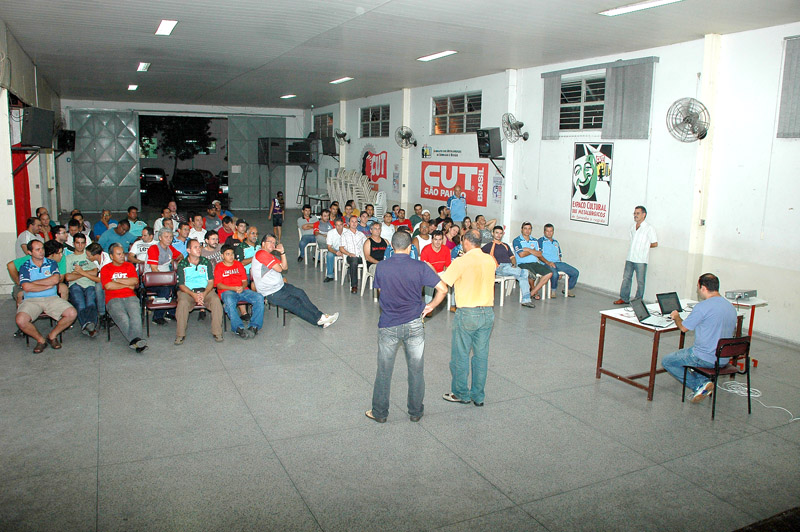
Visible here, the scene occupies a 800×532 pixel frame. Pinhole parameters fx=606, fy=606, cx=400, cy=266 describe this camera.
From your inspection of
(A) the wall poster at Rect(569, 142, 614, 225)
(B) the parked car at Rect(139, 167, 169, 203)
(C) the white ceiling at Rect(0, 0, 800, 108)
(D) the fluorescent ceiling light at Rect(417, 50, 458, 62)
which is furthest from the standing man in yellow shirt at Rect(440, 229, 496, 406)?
(B) the parked car at Rect(139, 167, 169, 203)

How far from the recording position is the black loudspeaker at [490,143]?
12961 mm

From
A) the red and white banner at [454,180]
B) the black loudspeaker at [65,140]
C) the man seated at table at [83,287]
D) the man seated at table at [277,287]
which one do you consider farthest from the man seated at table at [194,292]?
the black loudspeaker at [65,140]

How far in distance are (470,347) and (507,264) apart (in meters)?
4.85

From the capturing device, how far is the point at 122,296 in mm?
7375

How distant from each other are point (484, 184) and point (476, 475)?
33.9 ft

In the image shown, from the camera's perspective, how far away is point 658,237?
32.7 feet

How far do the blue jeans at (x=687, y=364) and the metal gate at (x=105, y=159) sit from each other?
71.4ft

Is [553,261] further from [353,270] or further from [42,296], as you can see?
[42,296]

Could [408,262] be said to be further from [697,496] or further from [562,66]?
[562,66]

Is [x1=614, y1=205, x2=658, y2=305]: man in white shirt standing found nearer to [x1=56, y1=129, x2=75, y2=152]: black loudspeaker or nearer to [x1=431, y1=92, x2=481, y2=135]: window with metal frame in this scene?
[x1=431, y1=92, x2=481, y2=135]: window with metal frame

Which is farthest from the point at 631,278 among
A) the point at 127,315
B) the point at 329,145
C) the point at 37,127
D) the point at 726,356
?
the point at 329,145

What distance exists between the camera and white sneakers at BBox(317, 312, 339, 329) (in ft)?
27.1

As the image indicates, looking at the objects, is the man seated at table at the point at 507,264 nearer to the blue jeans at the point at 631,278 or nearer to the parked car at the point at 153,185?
the blue jeans at the point at 631,278

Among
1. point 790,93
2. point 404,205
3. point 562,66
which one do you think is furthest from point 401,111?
point 790,93
